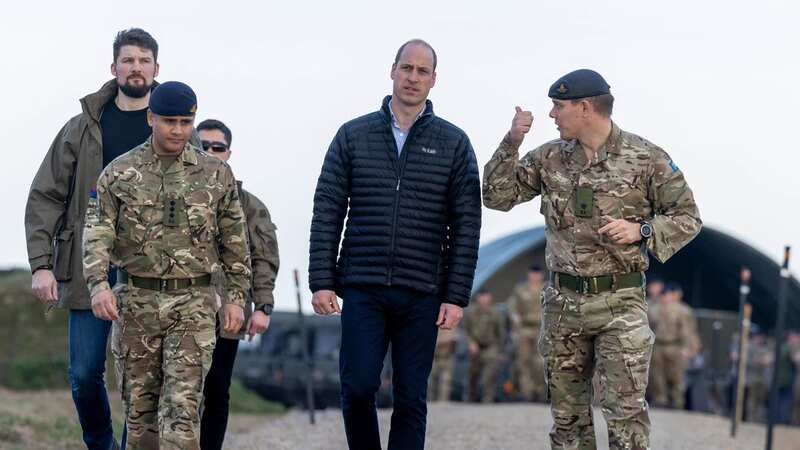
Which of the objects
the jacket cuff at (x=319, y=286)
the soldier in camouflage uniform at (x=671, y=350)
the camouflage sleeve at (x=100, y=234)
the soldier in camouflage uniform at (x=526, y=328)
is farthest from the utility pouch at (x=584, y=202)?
the soldier in camouflage uniform at (x=671, y=350)

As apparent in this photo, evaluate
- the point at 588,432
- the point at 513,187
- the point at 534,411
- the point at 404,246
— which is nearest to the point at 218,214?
the point at 404,246

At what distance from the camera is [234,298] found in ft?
24.4

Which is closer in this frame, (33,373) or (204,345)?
(204,345)

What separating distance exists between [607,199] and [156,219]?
84.2 inches

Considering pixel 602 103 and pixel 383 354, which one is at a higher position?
pixel 602 103

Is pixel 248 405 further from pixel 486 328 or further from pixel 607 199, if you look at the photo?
pixel 607 199

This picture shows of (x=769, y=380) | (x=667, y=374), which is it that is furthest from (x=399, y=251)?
(x=769, y=380)

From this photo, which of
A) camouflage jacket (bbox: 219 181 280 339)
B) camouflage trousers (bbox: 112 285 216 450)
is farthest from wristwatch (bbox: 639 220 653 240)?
camouflage trousers (bbox: 112 285 216 450)

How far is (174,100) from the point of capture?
24.1 ft

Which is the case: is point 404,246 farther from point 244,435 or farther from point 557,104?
point 244,435

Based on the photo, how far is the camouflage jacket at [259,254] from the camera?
7984 mm

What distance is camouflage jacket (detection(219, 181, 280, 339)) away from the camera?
7984 millimetres

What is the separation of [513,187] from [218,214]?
4.72ft

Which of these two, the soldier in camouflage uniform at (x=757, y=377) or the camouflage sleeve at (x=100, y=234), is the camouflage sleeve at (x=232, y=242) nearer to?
the camouflage sleeve at (x=100, y=234)
